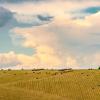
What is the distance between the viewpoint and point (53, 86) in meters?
46.7

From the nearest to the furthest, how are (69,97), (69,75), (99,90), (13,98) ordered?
(13,98) < (69,97) < (99,90) < (69,75)

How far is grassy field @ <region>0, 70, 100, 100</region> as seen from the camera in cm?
4112

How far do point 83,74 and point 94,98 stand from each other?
35.7 feet

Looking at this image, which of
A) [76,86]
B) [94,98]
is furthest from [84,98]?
[76,86]

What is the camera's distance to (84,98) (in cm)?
4297

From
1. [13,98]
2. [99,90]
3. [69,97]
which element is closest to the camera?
[13,98]

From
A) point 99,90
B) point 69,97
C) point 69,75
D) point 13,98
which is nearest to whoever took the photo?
point 13,98

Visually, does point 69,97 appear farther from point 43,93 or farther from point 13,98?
point 13,98

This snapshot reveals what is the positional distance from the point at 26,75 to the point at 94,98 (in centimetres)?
1515

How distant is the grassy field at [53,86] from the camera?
41.1 meters

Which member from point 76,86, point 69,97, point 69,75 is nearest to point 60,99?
point 69,97

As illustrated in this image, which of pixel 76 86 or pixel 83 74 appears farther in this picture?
pixel 83 74

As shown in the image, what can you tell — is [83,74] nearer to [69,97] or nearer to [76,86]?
[76,86]

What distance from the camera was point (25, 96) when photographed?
40281 mm
